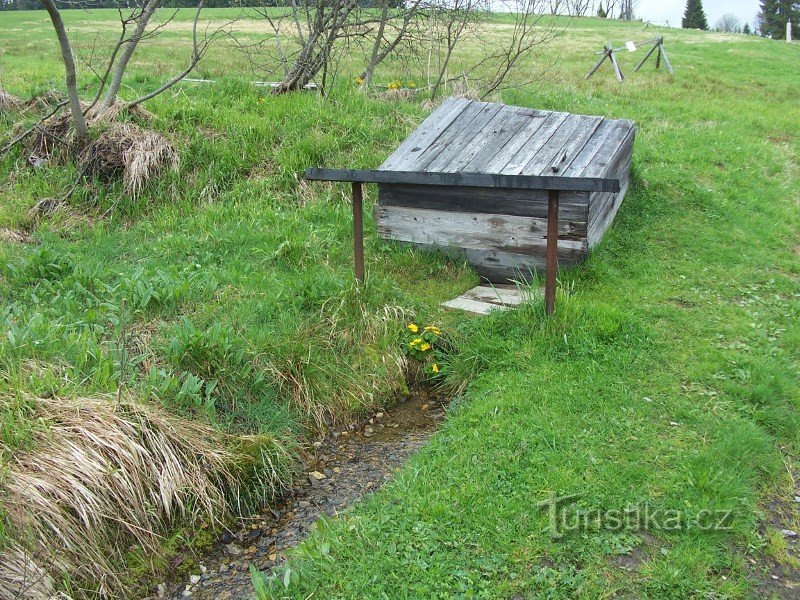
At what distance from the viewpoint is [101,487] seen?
3.43 m

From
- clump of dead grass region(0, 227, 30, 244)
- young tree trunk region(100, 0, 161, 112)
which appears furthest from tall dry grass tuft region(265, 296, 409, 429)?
young tree trunk region(100, 0, 161, 112)

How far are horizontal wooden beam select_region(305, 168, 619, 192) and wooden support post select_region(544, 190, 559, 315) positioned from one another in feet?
0.60

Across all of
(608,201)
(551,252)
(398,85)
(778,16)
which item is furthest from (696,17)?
(551,252)

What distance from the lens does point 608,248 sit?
21.8ft

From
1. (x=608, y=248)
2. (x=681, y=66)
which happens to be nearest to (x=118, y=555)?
(x=608, y=248)

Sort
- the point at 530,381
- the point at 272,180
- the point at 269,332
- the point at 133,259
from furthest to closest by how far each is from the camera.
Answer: the point at 272,180
the point at 133,259
the point at 269,332
the point at 530,381

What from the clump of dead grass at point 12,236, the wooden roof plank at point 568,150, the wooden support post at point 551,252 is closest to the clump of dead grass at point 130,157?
the clump of dead grass at point 12,236

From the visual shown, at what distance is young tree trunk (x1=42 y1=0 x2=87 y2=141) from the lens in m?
7.12

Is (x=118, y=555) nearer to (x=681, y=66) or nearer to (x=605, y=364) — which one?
(x=605, y=364)

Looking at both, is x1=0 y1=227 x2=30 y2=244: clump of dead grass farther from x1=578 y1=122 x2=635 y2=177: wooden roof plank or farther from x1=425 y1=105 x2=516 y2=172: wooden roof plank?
x1=578 y1=122 x2=635 y2=177: wooden roof plank

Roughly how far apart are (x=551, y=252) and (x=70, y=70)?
18.8 feet

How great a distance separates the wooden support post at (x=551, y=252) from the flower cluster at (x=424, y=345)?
35.7 inches

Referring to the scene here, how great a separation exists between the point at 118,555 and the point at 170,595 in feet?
1.11

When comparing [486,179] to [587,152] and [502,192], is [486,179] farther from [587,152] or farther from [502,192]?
[587,152]
